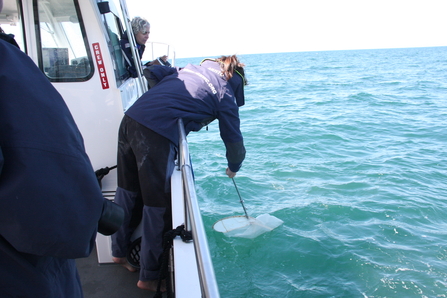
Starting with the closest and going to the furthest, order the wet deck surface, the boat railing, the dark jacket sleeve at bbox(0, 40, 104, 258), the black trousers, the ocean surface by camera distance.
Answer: the dark jacket sleeve at bbox(0, 40, 104, 258), the boat railing, the black trousers, the wet deck surface, the ocean surface

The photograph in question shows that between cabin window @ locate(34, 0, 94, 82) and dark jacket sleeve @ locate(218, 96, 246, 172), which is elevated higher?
cabin window @ locate(34, 0, 94, 82)

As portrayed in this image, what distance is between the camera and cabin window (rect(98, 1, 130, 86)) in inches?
111

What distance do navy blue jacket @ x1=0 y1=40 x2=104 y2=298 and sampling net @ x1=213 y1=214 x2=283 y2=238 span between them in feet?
12.5

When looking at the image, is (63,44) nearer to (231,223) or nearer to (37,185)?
(37,185)

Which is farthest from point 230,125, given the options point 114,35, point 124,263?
point 114,35

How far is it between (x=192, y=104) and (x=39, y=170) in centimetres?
165

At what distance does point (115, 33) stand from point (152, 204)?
6.02ft

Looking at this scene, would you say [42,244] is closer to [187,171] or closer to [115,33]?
[187,171]

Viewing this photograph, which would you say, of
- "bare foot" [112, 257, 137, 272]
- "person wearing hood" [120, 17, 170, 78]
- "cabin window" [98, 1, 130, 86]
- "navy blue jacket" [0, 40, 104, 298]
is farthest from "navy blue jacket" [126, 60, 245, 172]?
"navy blue jacket" [0, 40, 104, 298]

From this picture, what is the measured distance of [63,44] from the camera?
2689mm

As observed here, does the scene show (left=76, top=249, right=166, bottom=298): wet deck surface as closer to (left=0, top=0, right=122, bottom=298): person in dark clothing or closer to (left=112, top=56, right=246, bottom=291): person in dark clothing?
(left=112, top=56, right=246, bottom=291): person in dark clothing

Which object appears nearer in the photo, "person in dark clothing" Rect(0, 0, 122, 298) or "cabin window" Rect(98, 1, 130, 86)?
"person in dark clothing" Rect(0, 0, 122, 298)

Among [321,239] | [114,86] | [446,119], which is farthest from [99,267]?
[446,119]

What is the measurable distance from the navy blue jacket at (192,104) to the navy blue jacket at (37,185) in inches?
52.0
